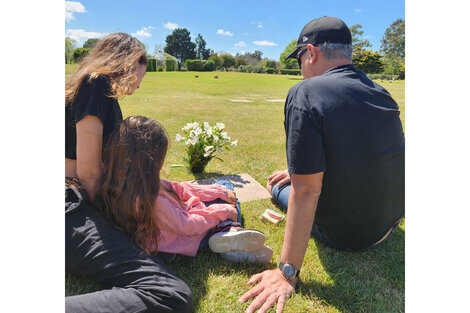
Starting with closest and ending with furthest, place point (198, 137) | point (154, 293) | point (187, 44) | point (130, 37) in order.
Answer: point (154, 293)
point (130, 37)
point (198, 137)
point (187, 44)

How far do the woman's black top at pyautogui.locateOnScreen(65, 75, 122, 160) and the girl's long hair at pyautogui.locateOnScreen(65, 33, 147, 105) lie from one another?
3 centimetres

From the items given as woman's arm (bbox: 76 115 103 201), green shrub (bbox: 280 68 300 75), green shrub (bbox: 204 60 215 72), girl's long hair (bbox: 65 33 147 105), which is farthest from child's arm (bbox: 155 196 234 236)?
green shrub (bbox: 204 60 215 72)

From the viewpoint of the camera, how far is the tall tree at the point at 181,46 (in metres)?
52.4

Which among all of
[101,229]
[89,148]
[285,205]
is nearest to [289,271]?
[285,205]

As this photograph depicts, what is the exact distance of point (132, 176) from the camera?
1.78m

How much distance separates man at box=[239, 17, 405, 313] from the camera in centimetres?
162

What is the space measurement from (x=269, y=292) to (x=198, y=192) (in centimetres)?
103

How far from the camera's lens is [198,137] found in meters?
3.76

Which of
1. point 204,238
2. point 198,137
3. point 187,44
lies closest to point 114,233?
point 204,238

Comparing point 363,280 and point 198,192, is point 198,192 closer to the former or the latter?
point 198,192

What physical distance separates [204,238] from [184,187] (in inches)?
20.1

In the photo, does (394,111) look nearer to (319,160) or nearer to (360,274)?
(319,160)

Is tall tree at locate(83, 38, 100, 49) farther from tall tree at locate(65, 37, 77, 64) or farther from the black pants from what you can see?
the black pants

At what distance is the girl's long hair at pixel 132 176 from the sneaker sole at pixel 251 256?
63 centimetres
